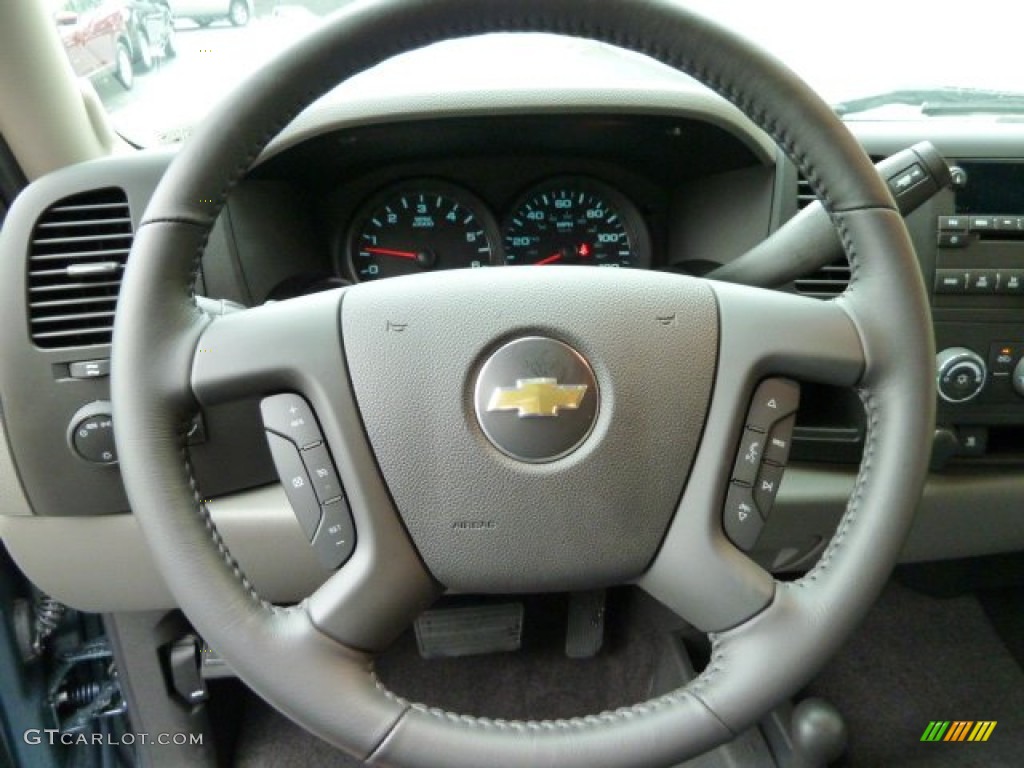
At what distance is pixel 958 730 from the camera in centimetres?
156

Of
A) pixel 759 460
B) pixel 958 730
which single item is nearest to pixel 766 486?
pixel 759 460

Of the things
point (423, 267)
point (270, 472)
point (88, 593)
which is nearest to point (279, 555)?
point (270, 472)

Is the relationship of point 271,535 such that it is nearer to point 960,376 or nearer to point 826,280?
point 826,280

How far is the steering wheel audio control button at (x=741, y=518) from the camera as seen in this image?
0.75 metres

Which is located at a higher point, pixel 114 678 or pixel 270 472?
pixel 270 472

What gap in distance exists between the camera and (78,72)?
4.06 ft

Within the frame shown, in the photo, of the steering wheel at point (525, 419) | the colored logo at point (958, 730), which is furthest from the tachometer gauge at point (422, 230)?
the colored logo at point (958, 730)

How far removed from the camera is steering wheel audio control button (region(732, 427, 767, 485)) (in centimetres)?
76

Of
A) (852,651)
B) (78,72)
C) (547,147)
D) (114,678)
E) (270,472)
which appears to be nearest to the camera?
(270,472)

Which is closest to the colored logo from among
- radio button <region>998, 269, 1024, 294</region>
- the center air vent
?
radio button <region>998, 269, 1024, 294</region>

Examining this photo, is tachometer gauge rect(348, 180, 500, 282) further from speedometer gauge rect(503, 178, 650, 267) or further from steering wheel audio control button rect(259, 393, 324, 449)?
steering wheel audio control button rect(259, 393, 324, 449)

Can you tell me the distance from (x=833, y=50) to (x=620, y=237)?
0.45 meters

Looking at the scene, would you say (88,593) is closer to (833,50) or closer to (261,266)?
(261,266)

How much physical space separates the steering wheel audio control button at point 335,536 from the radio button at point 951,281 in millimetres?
855
